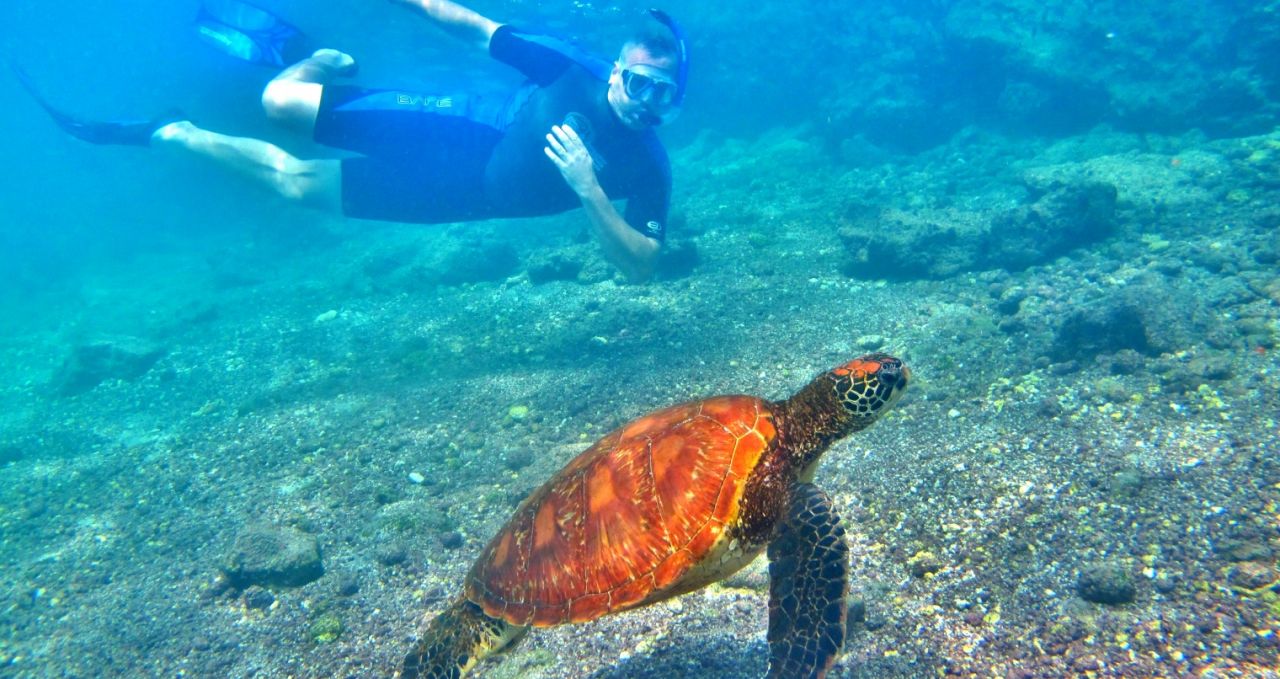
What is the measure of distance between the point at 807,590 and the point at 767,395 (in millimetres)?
2970

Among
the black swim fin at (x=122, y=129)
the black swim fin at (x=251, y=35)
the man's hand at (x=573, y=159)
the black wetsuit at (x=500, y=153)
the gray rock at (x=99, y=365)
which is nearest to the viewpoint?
the man's hand at (x=573, y=159)

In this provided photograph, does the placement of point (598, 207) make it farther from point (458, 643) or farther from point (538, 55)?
point (458, 643)

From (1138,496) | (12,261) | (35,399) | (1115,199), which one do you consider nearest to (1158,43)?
(1115,199)

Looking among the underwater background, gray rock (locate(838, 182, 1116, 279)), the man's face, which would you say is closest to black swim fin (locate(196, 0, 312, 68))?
the underwater background

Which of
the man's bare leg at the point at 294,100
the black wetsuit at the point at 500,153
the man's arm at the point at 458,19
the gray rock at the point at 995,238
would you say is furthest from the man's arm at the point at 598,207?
the gray rock at the point at 995,238

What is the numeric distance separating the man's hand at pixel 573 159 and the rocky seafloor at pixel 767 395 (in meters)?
2.13

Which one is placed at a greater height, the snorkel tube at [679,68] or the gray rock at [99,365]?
the snorkel tube at [679,68]

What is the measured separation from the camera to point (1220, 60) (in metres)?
13.3

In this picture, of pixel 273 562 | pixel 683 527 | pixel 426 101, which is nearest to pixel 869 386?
pixel 683 527

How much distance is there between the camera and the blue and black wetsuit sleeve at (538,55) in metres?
6.25

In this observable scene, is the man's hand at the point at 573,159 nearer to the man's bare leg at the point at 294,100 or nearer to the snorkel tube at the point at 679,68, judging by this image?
the snorkel tube at the point at 679,68

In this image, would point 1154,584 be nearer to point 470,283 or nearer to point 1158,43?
point 470,283

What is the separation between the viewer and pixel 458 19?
263 inches

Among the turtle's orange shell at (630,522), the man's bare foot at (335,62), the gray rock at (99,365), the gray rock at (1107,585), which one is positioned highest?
the man's bare foot at (335,62)
